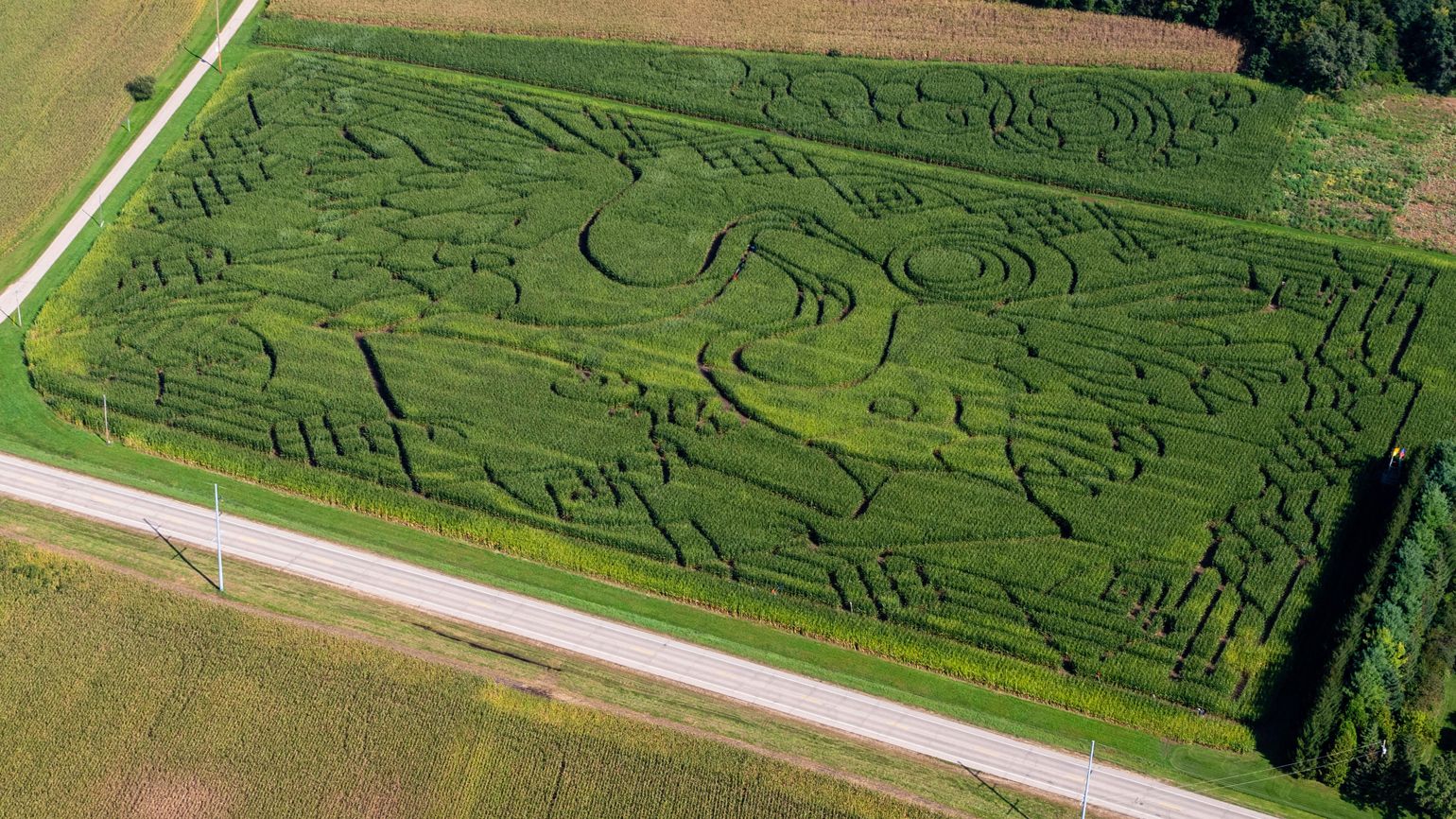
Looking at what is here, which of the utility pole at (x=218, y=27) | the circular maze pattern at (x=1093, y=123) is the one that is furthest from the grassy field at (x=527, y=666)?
the circular maze pattern at (x=1093, y=123)

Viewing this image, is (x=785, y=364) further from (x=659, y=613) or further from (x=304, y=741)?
(x=304, y=741)

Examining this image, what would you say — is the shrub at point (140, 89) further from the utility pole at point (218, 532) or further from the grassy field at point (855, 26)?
the utility pole at point (218, 532)

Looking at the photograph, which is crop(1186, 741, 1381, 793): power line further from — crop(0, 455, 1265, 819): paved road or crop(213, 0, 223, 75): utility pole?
crop(213, 0, 223, 75): utility pole

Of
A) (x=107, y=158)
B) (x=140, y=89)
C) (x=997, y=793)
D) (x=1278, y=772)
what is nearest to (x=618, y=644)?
(x=997, y=793)

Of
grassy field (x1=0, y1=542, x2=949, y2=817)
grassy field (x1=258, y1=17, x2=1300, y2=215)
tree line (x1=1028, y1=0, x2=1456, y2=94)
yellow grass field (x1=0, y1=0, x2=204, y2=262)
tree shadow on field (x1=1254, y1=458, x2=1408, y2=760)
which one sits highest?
tree line (x1=1028, y1=0, x2=1456, y2=94)

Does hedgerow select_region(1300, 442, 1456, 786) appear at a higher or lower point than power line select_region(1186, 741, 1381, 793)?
higher

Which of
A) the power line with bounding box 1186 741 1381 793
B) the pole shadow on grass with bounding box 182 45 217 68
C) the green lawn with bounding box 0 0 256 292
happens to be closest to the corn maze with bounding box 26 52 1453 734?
the power line with bounding box 1186 741 1381 793

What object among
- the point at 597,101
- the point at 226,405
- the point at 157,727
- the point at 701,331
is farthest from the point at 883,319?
the point at 157,727
